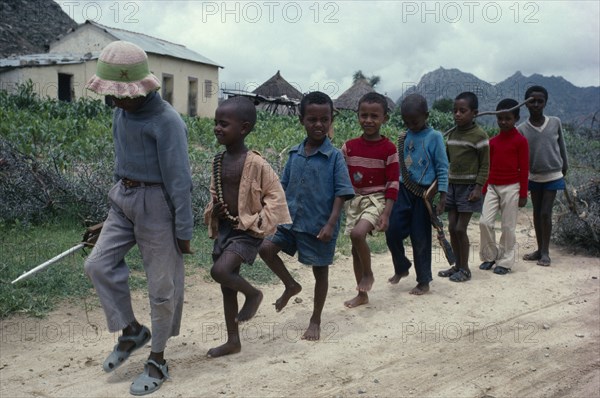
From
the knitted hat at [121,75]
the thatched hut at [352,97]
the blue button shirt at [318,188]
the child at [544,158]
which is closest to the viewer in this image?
the knitted hat at [121,75]

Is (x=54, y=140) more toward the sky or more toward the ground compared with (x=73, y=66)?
more toward the ground

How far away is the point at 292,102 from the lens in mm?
32031

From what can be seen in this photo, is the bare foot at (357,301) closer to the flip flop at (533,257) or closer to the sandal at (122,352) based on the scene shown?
the sandal at (122,352)

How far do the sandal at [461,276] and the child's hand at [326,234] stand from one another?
251cm

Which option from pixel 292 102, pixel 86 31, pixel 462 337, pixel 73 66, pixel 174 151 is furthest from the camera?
pixel 292 102

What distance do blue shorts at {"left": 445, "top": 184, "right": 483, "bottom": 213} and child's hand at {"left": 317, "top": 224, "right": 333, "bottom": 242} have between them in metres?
2.40

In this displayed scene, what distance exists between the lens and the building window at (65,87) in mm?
25845

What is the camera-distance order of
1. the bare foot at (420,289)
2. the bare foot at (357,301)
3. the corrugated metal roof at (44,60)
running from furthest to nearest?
the corrugated metal roof at (44,60)
the bare foot at (420,289)
the bare foot at (357,301)

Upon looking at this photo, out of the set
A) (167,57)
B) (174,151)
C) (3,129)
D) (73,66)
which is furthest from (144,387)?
(167,57)

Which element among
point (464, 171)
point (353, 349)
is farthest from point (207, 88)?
point (353, 349)

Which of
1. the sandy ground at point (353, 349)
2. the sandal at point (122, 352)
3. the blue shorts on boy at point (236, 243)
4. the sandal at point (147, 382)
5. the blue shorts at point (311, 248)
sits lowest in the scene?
the sandy ground at point (353, 349)

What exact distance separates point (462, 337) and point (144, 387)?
2.41 meters

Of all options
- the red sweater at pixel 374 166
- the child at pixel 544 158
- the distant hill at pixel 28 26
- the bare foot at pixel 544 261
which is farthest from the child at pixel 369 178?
the distant hill at pixel 28 26

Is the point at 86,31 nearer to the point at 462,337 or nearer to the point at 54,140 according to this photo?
the point at 54,140
